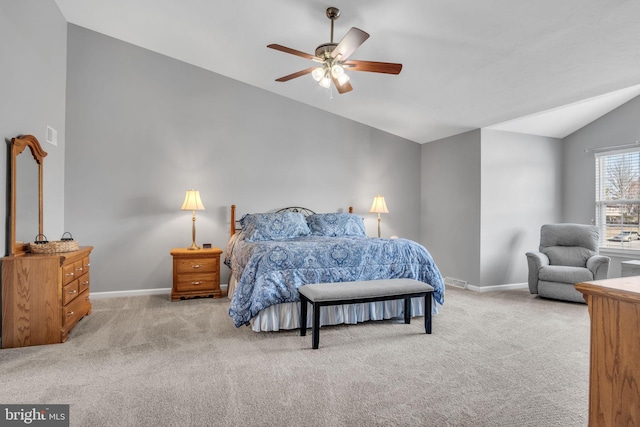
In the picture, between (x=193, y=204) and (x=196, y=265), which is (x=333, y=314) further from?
(x=193, y=204)

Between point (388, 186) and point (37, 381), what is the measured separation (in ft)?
16.9

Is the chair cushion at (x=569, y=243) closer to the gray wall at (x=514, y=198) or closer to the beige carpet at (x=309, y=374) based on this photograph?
the gray wall at (x=514, y=198)

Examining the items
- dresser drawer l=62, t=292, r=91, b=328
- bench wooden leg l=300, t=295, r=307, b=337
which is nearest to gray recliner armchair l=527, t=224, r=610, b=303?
bench wooden leg l=300, t=295, r=307, b=337

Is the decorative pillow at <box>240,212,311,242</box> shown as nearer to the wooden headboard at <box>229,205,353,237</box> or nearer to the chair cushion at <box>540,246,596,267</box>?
the wooden headboard at <box>229,205,353,237</box>

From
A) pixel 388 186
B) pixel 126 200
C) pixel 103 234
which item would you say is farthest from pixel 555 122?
pixel 103 234

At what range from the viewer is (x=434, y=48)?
11.6 feet

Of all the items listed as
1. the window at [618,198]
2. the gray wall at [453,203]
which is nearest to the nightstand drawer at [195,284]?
the gray wall at [453,203]

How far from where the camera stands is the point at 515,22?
296 centimetres

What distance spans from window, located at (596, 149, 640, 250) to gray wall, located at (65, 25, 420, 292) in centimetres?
382

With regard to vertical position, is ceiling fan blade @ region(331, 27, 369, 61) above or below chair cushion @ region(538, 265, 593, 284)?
above

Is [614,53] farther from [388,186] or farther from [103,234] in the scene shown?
[103,234]

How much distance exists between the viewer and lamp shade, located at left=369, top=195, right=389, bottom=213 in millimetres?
5695

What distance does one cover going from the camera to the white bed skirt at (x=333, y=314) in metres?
3.26

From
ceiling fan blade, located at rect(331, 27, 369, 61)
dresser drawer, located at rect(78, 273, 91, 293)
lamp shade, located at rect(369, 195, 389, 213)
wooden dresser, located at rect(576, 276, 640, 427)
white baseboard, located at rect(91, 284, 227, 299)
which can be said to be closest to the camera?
wooden dresser, located at rect(576, 276, 640, 427)
